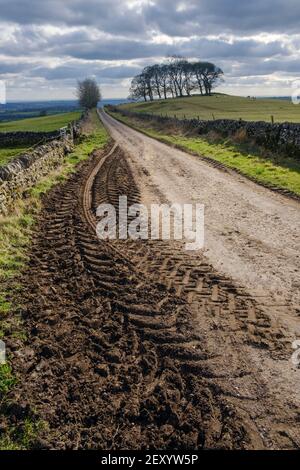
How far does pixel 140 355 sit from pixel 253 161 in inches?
653

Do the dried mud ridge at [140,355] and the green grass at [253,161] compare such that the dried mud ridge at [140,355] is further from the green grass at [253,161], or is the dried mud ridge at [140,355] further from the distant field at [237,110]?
the distant field at [237,110]

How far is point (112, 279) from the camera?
8.47 metres

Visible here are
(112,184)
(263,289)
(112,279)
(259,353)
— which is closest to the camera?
(259,353)

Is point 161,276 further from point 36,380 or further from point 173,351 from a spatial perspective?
point 36,380

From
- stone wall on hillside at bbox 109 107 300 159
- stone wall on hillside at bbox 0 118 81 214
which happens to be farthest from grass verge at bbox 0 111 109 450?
stone wall on hillside at bbox 109 107 300 159

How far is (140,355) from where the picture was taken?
20.2 feet

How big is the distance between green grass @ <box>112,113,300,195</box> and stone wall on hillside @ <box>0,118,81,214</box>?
29.3 feet

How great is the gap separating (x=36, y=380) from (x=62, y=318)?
5.20 feet

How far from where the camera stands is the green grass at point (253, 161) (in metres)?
16.5

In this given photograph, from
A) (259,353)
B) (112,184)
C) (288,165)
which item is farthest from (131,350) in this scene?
(288,165)

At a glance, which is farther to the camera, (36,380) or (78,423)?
(36,380)

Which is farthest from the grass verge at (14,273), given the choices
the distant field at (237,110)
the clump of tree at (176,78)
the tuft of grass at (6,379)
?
the clump of tree at (176,78)

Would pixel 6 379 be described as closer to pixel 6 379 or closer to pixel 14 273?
pixel 6 379

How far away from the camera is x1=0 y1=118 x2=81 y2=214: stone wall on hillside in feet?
42.2
